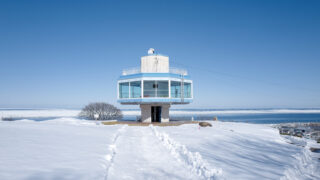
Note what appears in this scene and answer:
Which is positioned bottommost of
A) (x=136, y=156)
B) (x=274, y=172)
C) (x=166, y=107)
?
(x=274, y=172)

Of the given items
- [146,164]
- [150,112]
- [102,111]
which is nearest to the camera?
[146,164]

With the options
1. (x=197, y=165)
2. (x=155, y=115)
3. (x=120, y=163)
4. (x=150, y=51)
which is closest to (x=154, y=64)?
(x=150, y=51)

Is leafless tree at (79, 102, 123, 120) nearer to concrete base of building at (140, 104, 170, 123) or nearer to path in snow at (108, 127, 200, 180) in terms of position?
concrete base of building at (140, 104, 170, 123)

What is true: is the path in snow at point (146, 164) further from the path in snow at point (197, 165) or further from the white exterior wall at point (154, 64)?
the white exterior wall at point (154, 64)

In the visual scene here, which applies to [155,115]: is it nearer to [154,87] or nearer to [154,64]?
[154,87]

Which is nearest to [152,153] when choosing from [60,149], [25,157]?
[60,149]

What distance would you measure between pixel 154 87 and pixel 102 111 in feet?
137

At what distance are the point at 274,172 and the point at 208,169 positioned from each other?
3.60m

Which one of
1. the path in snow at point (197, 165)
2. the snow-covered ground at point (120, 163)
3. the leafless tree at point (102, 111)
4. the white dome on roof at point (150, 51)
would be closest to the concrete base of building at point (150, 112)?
the white dome on roof at point (150, 51)

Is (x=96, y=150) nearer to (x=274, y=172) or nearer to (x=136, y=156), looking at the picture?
(x=136, y=156)

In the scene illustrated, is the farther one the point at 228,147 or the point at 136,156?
the point at 228,147

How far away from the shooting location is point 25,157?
862 cm

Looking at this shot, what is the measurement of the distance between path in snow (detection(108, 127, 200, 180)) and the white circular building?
1453 centimetres

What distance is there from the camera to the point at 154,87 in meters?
28.4
